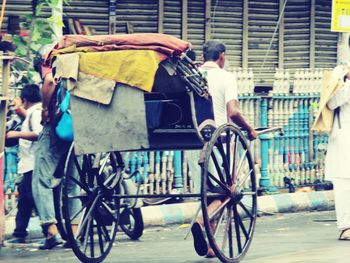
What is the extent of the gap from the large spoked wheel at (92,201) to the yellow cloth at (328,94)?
1882 millimetres

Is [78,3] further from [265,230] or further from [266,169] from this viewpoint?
[265,230]

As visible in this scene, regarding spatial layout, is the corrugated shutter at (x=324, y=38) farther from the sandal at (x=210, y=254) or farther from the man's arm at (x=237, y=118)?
the sandal at (x=210, y=254)

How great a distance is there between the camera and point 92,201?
358 inches

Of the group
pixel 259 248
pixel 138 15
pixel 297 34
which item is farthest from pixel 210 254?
pixel 297 34

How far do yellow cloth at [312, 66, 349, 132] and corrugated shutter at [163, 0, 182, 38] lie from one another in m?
6.99

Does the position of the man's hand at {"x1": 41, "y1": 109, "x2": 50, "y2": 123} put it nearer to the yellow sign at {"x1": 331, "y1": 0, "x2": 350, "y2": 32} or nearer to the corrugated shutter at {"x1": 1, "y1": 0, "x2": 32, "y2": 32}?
the yellow sign at {"x1": 331, "y1": 0, "x2": 350, "y2": 32}

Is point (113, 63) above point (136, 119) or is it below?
above

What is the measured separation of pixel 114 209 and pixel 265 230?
233cm

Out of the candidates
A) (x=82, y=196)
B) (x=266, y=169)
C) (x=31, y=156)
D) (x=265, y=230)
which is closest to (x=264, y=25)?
(x=266, y=169)

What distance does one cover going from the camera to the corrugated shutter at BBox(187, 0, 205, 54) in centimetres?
1767

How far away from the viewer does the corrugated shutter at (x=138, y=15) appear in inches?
664

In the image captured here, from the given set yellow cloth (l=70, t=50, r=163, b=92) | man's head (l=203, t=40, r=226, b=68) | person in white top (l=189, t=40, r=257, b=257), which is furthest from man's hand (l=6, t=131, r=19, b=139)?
yellow cloth (l=70, t=50, r=163, b=92)

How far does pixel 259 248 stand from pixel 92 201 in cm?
165

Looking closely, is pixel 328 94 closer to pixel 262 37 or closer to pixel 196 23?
pixel 196 23
